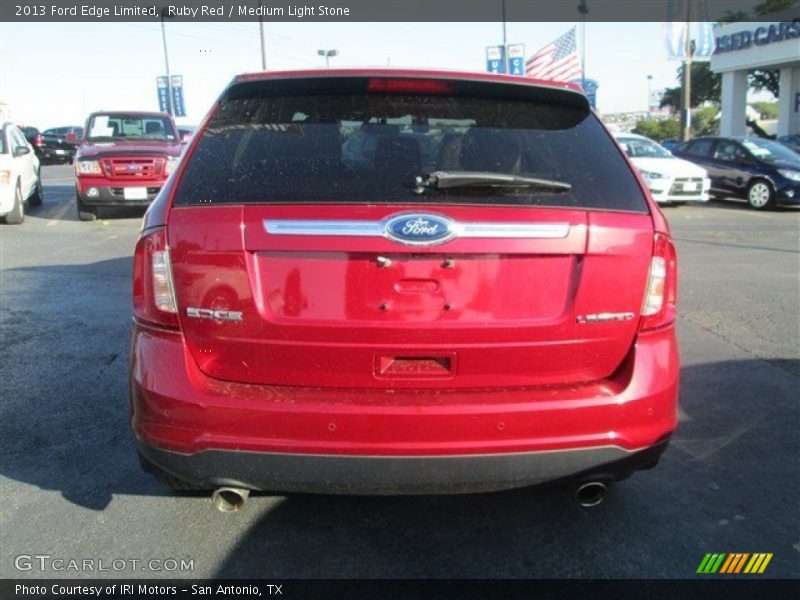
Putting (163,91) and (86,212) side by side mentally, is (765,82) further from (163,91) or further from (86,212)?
(86,212)

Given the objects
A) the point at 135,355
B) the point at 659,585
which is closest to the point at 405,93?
the point at 135,355

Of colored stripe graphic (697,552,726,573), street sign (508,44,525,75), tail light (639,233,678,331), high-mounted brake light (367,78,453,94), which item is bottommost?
colored stripe graphic (697,552,726,573)

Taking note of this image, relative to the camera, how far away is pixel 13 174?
12078 mm

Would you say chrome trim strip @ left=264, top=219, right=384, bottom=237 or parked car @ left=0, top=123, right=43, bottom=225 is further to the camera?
parked car @ left=0, top=123, right=43, bottom=225

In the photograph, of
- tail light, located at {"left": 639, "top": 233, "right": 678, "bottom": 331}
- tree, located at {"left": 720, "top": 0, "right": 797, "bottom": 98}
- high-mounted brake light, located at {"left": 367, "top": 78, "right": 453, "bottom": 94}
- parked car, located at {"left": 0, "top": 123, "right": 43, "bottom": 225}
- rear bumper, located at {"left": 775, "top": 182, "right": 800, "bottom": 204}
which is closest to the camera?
tail light, located at {"left": 639, "top": 233, "right": 678, "bottom": 331}

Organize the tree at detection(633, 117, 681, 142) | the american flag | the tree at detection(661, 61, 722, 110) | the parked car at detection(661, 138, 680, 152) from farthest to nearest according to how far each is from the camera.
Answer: the tree at detection(661, 61, 722, 110) < the tree at detection(633, 117, 681, 142) < the american flag < the parked car at detection(661, 138, 680, 152)

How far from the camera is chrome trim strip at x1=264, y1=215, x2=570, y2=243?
2.38 m

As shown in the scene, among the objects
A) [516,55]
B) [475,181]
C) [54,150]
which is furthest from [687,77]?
[54,150]

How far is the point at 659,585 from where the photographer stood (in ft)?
8.76

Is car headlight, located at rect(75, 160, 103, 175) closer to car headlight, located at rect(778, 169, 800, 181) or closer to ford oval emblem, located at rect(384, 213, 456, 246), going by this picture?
ford oval emblem, located at rect(384, 213, 456, 246)

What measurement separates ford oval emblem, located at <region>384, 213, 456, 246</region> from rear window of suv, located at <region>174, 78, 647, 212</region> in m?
0.08

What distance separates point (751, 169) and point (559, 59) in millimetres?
9680

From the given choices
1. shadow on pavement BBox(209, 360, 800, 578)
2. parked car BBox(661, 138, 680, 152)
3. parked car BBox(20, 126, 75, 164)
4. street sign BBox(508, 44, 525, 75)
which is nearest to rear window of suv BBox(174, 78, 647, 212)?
shadow on pavement BBox(209, 360, 800, 578)

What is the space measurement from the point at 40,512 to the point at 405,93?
235cm
